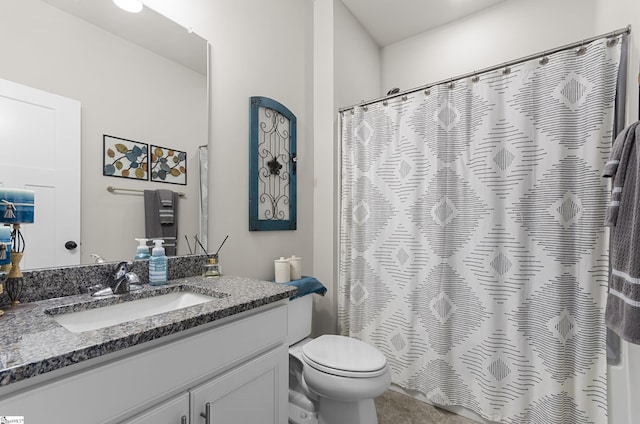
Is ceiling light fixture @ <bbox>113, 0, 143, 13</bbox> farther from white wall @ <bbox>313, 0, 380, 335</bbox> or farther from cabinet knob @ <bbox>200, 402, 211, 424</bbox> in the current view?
cabinet knob @ <bbox>200, 402, 211, 424</bbox>

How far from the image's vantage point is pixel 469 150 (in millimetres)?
1622

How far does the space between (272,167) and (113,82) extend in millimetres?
930

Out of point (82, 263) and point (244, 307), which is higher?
→ point (82, 263)

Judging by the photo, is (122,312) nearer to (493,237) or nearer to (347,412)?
(347,412)

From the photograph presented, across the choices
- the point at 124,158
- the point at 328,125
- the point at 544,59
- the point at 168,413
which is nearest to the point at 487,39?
the point at 544,59

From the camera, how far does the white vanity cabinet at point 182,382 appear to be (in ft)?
1.91

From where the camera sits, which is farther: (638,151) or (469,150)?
(469,150)

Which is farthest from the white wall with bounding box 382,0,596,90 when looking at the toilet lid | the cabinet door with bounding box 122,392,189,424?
the cabinet door with bounding box 122,392,189,424

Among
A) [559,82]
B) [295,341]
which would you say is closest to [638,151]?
[559,82]

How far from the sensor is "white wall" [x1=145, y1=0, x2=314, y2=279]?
154 cm

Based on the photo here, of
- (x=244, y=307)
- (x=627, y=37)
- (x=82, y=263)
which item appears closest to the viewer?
(x=244, y=307)

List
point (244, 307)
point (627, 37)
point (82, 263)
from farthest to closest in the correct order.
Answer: point (627, 37), point (82, 263), point (244, 307)

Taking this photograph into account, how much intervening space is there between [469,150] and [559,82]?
1.58ft

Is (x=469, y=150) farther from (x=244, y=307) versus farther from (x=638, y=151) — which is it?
(x=244, y=307)
